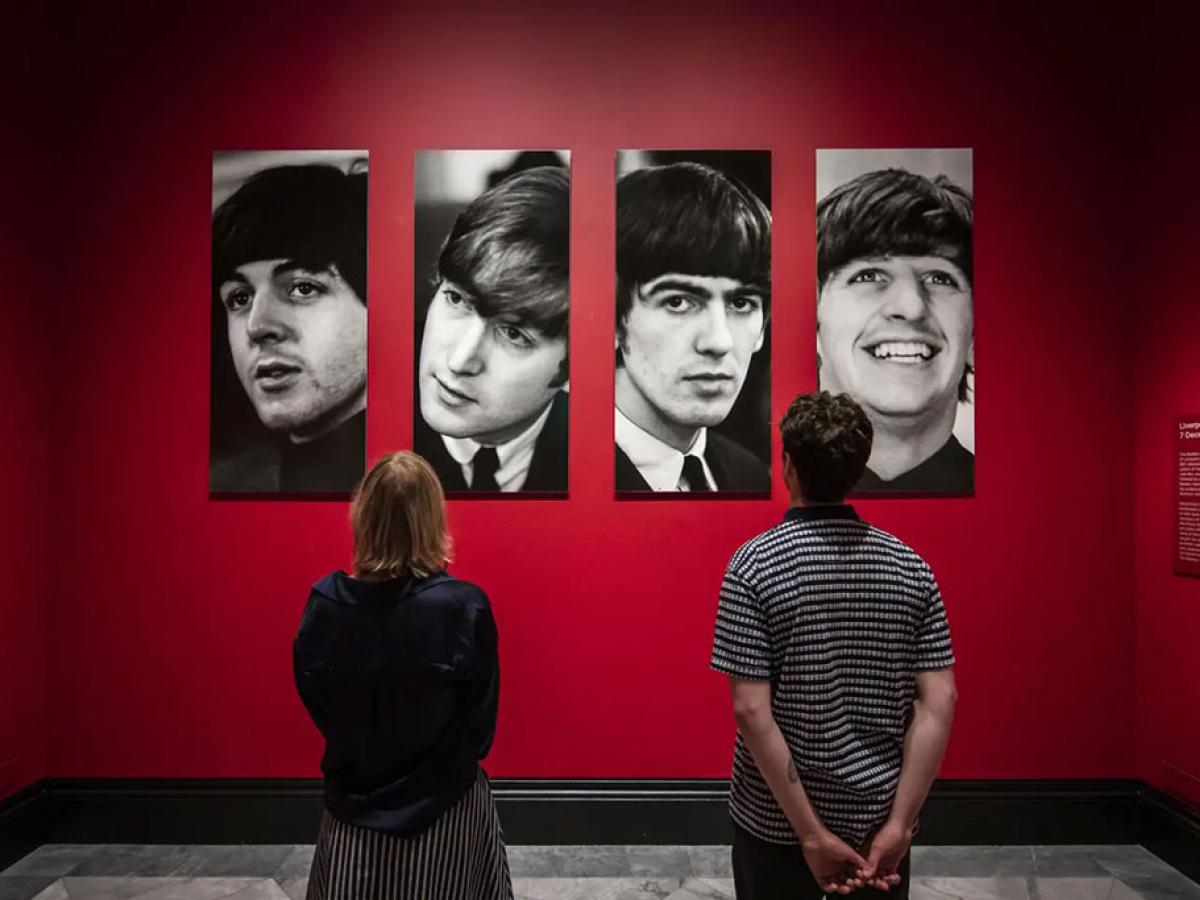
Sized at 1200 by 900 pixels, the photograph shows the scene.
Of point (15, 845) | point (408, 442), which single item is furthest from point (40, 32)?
point (15, 845)

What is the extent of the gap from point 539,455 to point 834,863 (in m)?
2.08

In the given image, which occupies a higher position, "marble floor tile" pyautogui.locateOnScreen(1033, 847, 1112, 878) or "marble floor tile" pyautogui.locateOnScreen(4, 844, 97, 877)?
"marble floor tile" pyautogui.locateOnScreen(1033, 847, 1112, 878)

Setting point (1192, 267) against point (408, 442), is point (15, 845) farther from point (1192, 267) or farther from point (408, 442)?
point (1192, 267)

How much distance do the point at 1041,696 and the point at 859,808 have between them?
2290mm

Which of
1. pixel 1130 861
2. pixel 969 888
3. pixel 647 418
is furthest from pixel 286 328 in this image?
pixel 1130 861

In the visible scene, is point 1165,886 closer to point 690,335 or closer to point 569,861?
point 569,861

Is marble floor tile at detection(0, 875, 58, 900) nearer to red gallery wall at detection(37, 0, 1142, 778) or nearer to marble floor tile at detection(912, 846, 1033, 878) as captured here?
red gallery wall at detection(37, 0, 1142, 778)

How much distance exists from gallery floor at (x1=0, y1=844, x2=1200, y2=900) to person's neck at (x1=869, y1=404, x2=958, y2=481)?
5.22ft

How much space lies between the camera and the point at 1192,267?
10.1ft

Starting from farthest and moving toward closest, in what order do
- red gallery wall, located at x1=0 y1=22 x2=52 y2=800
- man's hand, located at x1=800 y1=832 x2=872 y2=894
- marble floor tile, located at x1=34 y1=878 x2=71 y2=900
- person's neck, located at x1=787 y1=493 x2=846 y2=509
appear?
1. red gallery wall, located at x1=0 y1=22 x2=52 y2=800
2. marble floor tile, located at x1=34 y1=878 x2=71 y2=900
3. person's neck, located at x1=787 y1=493 x2=846 y2=509
4. man's hand, located at x1=800 y1=832 x2=872 y2=894

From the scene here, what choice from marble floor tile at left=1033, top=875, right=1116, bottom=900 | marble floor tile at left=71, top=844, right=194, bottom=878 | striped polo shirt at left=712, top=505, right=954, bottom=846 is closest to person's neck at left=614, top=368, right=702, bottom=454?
striped polo shirt at left=712, top=505, right=954, bottom=846

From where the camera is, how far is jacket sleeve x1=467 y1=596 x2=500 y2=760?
5.49 ft

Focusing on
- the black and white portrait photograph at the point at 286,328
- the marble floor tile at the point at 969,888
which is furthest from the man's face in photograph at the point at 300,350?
the marble floor tile at the point at 969,888

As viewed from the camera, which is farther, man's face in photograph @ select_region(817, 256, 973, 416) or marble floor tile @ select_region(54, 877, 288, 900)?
man's face in photograph @ select_region(817, 256, 973, 416)
